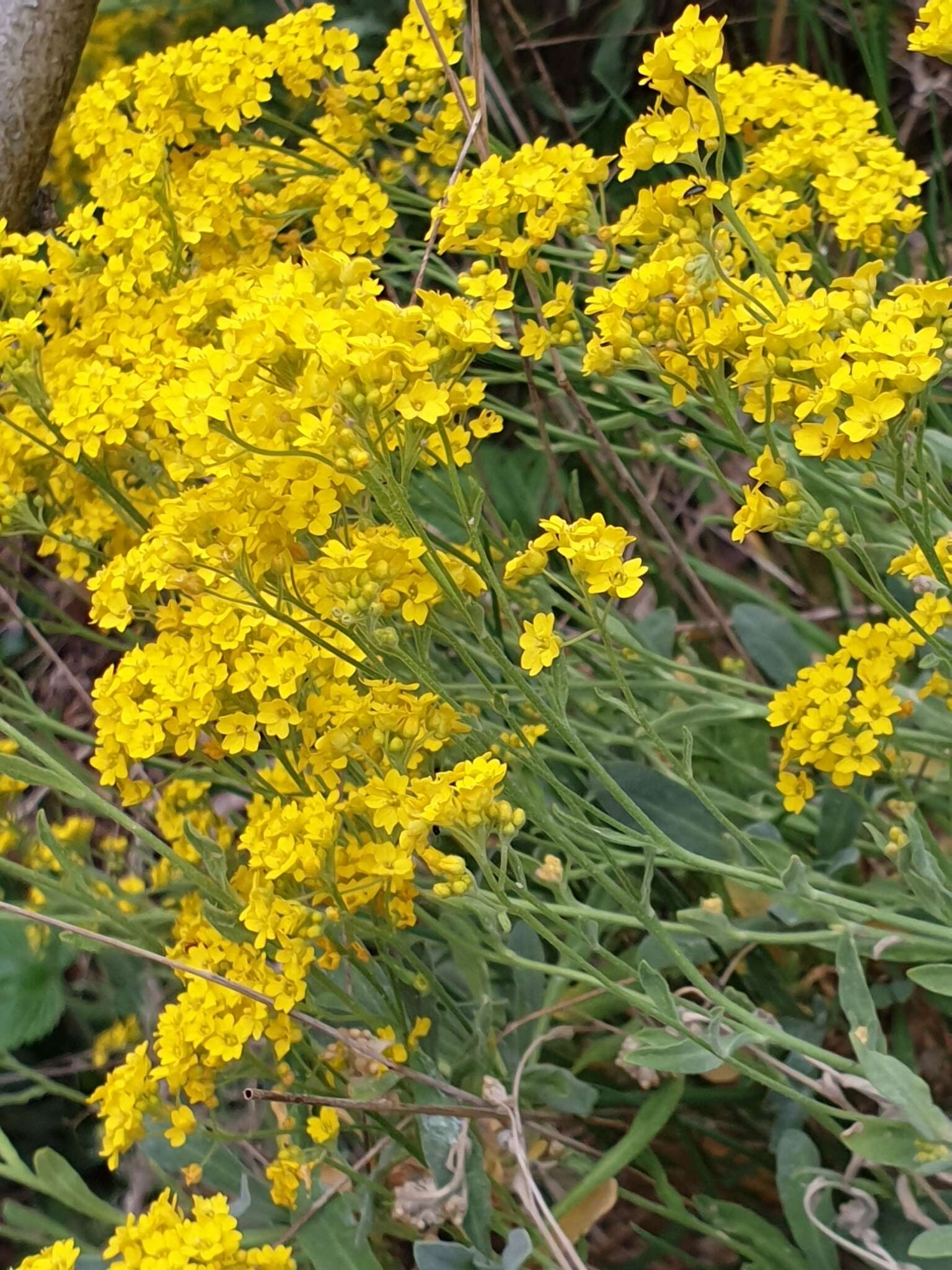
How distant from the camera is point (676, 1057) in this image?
890mm

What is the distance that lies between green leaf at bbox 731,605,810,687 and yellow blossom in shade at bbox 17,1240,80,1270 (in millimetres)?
858

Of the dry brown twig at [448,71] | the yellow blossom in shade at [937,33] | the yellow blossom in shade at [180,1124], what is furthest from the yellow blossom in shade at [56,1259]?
the yellow blossom in shade at [937,33]

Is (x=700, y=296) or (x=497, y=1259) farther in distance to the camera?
(x=497, y=1259)

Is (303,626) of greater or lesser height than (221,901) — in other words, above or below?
above

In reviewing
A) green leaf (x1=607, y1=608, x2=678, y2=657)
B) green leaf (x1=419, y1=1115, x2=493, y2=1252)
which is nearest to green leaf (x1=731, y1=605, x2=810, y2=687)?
green leaf (x1=607, y1=608, x2=678, y2=657)

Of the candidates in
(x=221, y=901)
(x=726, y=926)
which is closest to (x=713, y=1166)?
(x=726, y=926)

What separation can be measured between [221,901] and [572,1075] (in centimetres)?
37

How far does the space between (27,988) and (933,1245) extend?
1.06m

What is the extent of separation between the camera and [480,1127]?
1080 mm

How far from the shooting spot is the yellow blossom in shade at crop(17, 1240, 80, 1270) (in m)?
0.93

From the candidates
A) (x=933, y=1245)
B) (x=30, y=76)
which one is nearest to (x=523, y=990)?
(x=933, y=1245)

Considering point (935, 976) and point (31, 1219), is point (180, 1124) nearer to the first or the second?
point (31, 1219)

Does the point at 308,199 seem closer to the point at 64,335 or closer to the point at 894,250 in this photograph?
the point at 64,335

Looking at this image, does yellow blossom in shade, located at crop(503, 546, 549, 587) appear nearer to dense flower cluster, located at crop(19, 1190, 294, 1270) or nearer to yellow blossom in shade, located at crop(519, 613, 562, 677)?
yellow blossom in shade, located at crop(519, 613, 562, 677)
